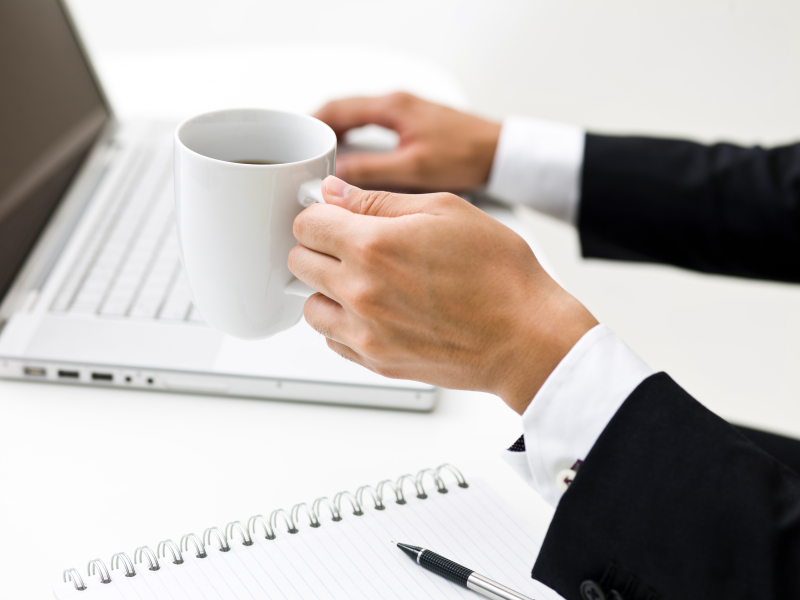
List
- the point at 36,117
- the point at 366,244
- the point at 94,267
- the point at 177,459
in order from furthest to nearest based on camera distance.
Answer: the point at 36,117 → the point at 94,267 → the point at 177,459 → the point at 366,244

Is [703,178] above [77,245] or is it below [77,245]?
below

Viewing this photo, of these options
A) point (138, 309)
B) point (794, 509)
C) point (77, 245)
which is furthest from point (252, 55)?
point (794, 509)

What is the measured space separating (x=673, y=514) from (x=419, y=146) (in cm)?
57

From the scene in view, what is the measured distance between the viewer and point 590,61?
69.1 inches

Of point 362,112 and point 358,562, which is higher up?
point 362,112

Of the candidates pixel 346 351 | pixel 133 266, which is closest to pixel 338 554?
pixel 346 351

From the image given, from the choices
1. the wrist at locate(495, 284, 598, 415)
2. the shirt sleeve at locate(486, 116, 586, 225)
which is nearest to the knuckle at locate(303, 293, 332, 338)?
the wrist at locate(495, 284, 598, 415)

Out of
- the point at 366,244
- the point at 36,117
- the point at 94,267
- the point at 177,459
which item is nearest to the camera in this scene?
the point at 366,244

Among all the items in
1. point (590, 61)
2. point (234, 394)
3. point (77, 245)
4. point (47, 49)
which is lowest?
point (590, 61)

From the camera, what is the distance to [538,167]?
88 cm

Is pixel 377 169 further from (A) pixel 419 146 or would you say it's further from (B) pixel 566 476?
(B) pixel 566 476

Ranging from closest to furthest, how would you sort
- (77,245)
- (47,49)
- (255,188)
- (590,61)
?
(255,188) < (77,245) < (47,49) < (590,61)

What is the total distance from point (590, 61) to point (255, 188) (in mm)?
1546

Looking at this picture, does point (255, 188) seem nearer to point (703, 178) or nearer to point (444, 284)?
point (444, 284)
